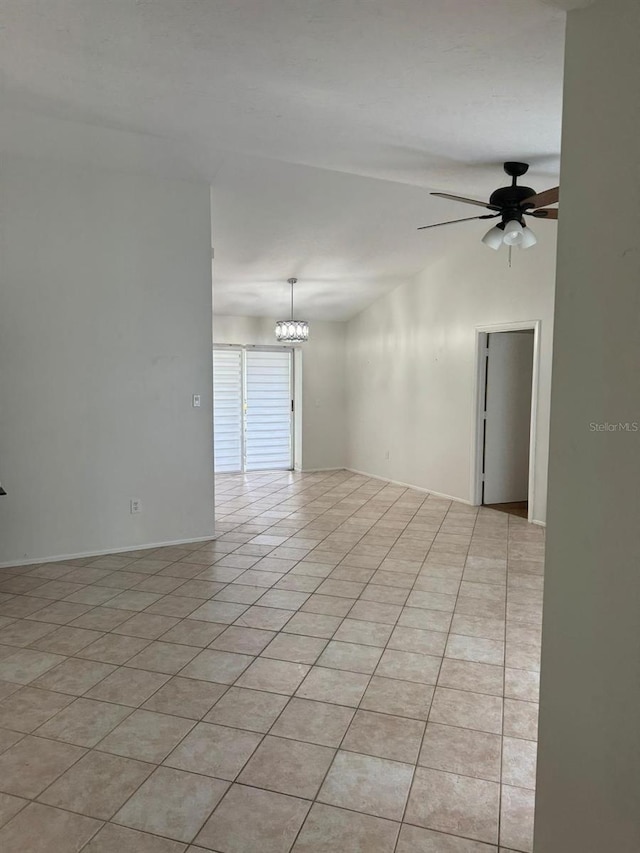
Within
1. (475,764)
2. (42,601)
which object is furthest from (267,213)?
(475,764)

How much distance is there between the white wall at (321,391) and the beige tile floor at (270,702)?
14.3 feet

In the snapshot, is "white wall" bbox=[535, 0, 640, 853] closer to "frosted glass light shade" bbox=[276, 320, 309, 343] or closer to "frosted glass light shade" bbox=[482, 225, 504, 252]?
"frosted glass light shade" bbox=[482, 225, 504, 252]

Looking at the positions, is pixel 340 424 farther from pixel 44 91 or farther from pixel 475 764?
pixel 475 764

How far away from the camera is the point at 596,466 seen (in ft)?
4.02

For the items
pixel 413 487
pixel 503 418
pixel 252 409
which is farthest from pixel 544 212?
pixel 252 409

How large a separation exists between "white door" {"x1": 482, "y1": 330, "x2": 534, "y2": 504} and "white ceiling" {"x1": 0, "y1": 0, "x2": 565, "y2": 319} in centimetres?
229

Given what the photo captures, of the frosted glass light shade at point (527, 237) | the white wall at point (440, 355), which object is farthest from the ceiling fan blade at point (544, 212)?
the white wall at point (440, 355)

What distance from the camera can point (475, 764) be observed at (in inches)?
80.6

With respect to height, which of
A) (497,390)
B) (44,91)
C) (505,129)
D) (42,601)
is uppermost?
(44,91)

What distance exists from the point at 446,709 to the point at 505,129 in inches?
113

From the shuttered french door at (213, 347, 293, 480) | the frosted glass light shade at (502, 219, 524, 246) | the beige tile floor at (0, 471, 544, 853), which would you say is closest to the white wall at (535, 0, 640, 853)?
the beige tile floor at (0, 471, 544, 853)

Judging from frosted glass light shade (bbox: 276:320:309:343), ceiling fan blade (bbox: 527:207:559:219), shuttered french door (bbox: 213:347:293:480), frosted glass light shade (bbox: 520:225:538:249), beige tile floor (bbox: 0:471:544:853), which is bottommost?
beige tile floor (bbox: 0:471:544:853)

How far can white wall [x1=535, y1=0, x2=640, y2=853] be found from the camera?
114cm

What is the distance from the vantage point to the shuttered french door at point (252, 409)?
8.29 m
